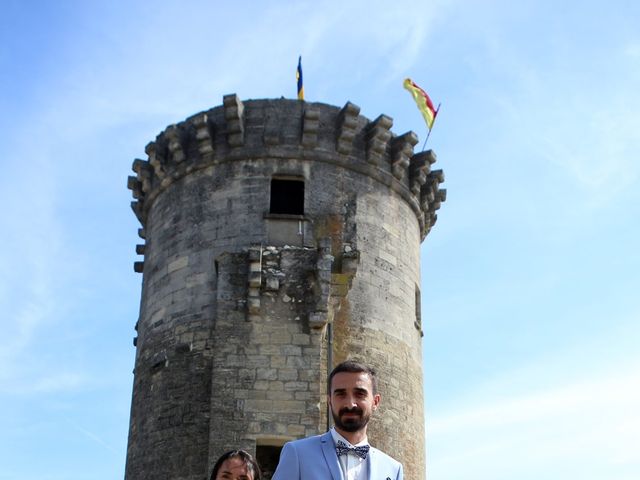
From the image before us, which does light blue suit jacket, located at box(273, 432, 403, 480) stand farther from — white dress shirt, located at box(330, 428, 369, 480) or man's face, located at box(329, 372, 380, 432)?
man's face, located at box(329, 372, 380, 432)

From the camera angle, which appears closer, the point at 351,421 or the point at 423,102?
the point at 351,421

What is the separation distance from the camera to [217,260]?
45.2ft

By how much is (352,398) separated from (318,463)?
38cm

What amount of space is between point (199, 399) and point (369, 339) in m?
2.88

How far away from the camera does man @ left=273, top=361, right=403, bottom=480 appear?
4367 millimetres

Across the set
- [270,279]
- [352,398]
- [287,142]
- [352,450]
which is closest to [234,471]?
[352,450]

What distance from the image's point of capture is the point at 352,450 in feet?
14.4

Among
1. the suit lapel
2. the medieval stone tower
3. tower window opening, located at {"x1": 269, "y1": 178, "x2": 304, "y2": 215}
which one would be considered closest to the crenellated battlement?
the medieval stone tower

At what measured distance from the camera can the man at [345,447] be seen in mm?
4367

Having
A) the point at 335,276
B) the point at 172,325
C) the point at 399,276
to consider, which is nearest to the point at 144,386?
the point at 172,325

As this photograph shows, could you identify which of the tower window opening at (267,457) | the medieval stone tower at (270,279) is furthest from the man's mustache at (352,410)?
the tower window opening at (267,457)

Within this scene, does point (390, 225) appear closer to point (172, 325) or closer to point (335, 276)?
point (335, 276)

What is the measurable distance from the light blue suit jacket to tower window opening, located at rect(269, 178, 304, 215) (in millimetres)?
10540

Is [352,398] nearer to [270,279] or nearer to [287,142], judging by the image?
[270,279]
